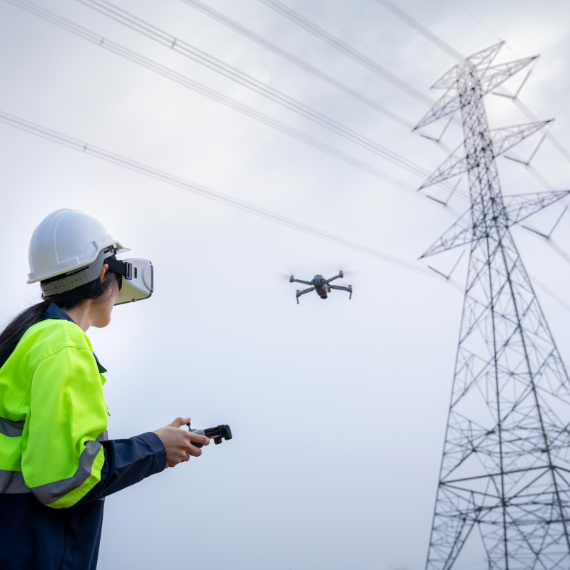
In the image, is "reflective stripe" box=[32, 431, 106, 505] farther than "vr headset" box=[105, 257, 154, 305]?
No

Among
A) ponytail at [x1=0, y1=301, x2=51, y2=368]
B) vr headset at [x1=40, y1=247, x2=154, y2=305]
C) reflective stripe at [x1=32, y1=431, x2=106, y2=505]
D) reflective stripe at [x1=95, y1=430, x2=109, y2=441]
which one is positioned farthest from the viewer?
vr headset at [x1=40, y1=247, x2=154, y2=305]

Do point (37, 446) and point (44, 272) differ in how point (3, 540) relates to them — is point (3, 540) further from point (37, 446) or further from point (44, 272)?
point (44, 272)

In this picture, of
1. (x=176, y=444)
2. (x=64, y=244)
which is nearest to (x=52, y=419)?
(x=176, y=444)

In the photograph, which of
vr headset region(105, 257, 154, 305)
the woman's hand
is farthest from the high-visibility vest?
vr headset region(105, 257, 154, 305)

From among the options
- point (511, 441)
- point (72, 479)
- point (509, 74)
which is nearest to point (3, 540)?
point (72, 479)

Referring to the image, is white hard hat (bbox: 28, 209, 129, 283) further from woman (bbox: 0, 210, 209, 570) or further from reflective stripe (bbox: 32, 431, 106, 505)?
reflective stripe (bbox: 32, 431, 106, 505)

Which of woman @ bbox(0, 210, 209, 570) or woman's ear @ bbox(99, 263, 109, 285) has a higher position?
woman's ear @ bbox(99, 263, 109, 285)

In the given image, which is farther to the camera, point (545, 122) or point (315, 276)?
point (315, 276)

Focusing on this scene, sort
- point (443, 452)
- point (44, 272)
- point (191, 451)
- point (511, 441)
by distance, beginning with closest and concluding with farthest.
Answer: point (191, 451), point (44, 272), point (511, 441), point (443, 452)
